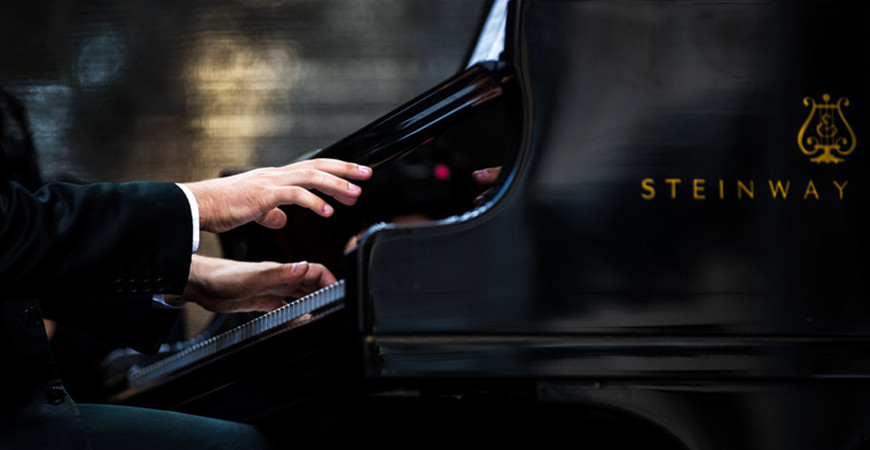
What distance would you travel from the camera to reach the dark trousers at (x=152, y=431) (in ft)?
3.48

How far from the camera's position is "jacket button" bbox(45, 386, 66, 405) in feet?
3.31

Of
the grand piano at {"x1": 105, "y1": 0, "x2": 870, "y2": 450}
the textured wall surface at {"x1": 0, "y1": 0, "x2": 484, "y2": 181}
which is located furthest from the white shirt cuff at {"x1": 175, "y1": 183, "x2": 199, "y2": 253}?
the textured wall surface at {"x1": 0, "y1": 0, "x2": 484, "y2": 181}

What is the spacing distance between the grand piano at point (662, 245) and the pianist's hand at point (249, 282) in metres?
0.37

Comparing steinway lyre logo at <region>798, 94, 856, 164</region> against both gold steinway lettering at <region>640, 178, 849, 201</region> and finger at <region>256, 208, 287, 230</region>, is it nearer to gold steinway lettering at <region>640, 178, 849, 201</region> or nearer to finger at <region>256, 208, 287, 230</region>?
gold steinway lettering at <region>640, 178, 849, 201</region>

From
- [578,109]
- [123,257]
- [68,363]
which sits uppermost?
[578,109]

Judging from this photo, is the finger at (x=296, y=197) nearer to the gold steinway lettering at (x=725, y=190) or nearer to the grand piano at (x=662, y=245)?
the grand piano at (x=662, y=245)

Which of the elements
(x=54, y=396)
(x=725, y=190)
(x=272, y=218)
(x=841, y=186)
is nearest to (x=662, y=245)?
(x=725, y=190)

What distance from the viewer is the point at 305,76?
3014mm

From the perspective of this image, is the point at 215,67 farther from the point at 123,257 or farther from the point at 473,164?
the point at 123,257

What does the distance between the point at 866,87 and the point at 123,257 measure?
0.89 metres

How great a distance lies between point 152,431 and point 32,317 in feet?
0.74

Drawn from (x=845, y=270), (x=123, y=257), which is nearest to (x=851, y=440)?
(x=845, y=270)

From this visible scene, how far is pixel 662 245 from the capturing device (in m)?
0.87

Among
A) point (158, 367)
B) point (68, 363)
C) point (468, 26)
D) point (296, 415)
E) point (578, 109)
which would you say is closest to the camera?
point (578, 109)
